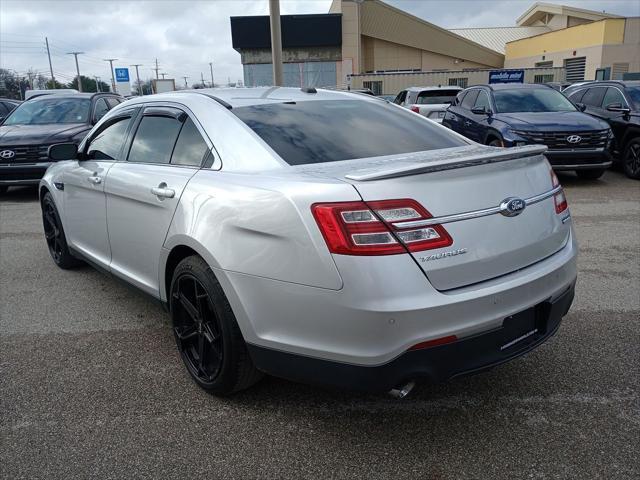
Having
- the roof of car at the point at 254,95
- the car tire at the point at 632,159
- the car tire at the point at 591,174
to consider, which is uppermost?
the roof of car at the point at 254,95

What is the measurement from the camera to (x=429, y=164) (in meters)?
2.29

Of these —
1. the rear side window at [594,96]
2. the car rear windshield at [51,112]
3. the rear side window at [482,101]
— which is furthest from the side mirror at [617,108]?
the car rear windshield at [51,112]

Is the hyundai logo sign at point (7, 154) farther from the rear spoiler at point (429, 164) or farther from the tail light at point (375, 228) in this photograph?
the tail light at point (375, 228)

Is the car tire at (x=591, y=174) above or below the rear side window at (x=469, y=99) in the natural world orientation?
→ below

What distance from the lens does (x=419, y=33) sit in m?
46.2

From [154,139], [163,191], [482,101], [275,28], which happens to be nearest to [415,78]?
[275,28]

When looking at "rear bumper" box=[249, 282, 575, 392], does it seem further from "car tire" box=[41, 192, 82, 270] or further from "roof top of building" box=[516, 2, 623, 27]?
"roof top of building" box=[516, 2, 623, 27]

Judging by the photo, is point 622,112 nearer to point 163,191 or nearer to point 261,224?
point 163,191

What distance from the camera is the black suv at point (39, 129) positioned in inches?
357

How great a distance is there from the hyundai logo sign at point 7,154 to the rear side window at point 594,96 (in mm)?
11035

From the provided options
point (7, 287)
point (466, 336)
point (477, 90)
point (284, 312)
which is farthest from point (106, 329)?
point (477, 90)

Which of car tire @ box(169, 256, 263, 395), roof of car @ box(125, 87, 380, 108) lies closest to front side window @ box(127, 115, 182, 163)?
roof of car @ box(125, 87, 380, 108)

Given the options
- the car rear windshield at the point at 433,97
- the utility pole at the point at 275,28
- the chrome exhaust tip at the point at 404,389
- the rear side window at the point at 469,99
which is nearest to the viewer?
the chrome exhaust tip at the point at 404,389

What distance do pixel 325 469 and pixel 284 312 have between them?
28.1 inches
